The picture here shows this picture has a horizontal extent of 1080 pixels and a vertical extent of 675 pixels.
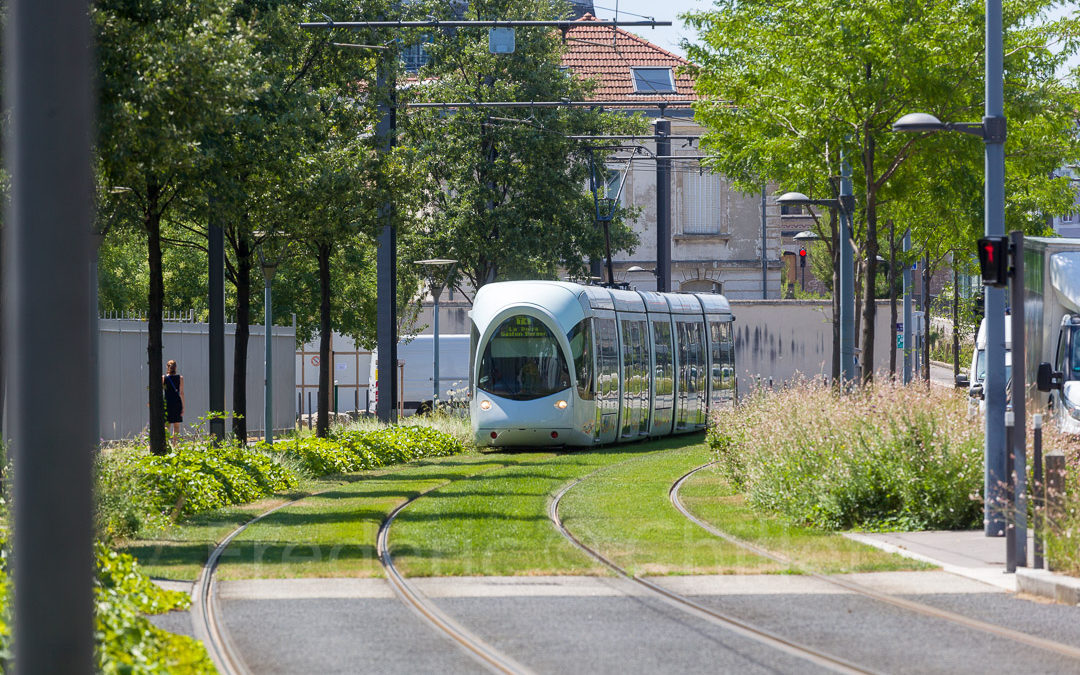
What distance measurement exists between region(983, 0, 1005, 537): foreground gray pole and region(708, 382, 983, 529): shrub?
390 millimetres

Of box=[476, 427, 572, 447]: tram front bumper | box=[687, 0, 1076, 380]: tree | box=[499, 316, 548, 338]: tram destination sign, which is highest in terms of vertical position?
box=[687, 0, 1076, 380]: tree

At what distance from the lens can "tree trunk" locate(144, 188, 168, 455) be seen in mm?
18016

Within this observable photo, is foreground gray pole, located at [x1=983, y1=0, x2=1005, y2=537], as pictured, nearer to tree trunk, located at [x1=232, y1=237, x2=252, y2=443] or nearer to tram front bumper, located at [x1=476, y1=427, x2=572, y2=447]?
tree trunk, located at [x1=232, y1=237, x2=252, y2=443]

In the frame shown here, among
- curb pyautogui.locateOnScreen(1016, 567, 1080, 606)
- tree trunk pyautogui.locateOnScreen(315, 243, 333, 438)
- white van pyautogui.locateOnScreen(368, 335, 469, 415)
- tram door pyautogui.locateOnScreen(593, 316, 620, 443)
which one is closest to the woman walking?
tree trunk pyautogui.locateOnScreen(315, 243, 333, 438)

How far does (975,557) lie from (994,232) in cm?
309

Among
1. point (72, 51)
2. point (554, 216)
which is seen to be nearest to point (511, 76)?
point (554, 216)

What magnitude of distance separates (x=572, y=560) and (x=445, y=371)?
37766mm

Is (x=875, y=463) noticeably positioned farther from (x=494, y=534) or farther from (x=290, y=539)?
(x=290, y=539)

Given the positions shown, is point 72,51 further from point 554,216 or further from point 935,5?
point 554,216

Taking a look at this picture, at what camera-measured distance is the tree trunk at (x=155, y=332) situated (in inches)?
709

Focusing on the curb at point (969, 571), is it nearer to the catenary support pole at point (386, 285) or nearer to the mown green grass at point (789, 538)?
the mown green grass at point (789, 538)

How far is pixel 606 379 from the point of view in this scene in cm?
2886

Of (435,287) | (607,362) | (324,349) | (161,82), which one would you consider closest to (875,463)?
(161,82)

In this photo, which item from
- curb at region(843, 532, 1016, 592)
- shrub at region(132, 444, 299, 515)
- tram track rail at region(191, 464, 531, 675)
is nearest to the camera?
tram track rail at region(191, 464, 531, 675)
